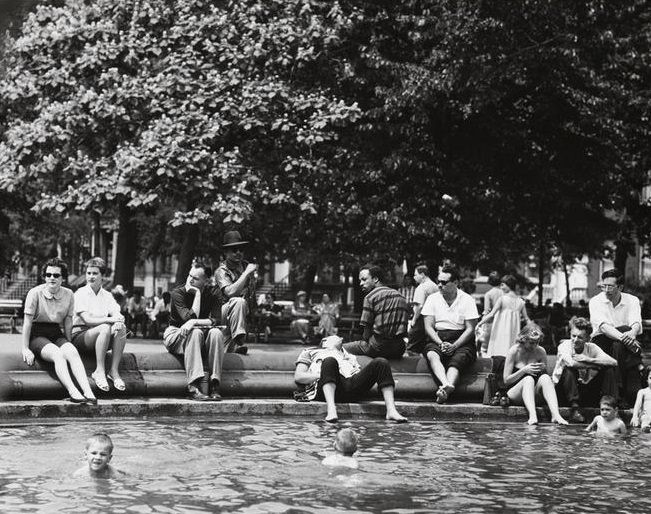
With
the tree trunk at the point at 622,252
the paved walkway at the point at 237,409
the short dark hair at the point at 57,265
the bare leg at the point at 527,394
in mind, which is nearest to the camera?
the paved walkway at the point at 237,409

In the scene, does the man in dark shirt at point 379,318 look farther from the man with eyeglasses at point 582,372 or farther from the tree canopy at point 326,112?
the tree canopy at point 326,112

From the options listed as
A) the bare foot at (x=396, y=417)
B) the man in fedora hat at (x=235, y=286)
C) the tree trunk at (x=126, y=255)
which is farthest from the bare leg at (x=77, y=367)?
the tree trunk at (x=126, y=255)

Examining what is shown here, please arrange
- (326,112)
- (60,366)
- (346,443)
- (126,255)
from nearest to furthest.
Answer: (346,443) → (60,366) → (326,112) → (126,255)

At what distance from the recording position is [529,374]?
49.5 feet

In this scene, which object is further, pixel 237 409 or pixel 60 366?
pixel 237 409

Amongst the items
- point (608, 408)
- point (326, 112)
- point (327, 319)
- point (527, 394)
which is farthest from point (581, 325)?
point (327, 319)

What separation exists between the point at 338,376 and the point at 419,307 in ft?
11.5

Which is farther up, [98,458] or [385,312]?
[385,312]

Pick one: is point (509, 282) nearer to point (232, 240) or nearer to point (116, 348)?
point (232, 240)

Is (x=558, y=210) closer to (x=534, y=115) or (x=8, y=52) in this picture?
(x=534, y=115)

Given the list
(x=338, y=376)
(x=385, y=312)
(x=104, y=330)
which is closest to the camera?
(x=104, y=330)

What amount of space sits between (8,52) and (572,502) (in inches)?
814

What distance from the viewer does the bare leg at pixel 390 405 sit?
46.4ft

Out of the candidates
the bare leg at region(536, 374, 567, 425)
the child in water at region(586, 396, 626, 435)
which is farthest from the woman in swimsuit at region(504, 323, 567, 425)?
the child in water at region(586, 396, 626, 435)
